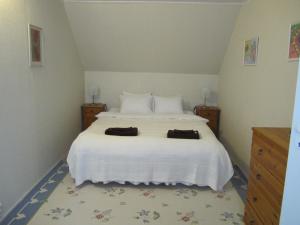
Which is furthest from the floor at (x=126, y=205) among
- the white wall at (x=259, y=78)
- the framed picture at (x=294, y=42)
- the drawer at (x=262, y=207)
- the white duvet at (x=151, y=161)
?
the framed picture at (x=294, y=42)

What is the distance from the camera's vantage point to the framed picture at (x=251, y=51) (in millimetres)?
3076

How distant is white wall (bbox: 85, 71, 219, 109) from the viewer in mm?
4832

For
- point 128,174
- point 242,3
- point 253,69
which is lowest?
point 128,174

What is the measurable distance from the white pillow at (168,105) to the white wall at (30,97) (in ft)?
4.63

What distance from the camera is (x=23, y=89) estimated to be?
8.20 ft

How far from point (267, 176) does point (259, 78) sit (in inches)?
58.0

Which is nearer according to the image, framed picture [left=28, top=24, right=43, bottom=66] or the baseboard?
the baseboard

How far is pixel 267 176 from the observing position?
1.81m

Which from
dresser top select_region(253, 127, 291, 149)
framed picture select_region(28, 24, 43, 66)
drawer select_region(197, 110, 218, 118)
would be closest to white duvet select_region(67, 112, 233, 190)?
dresser top select_region(253, 127, 291, 149)

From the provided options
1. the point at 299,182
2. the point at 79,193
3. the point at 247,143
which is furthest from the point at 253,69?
the point at 79,193

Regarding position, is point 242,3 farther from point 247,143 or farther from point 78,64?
point 78,64

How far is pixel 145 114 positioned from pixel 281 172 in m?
2.71

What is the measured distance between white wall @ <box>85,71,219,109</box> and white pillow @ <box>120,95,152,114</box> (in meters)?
0.44

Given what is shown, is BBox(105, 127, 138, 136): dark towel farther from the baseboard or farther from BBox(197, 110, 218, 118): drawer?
BBox(197, 110, 218, 118): drawer
